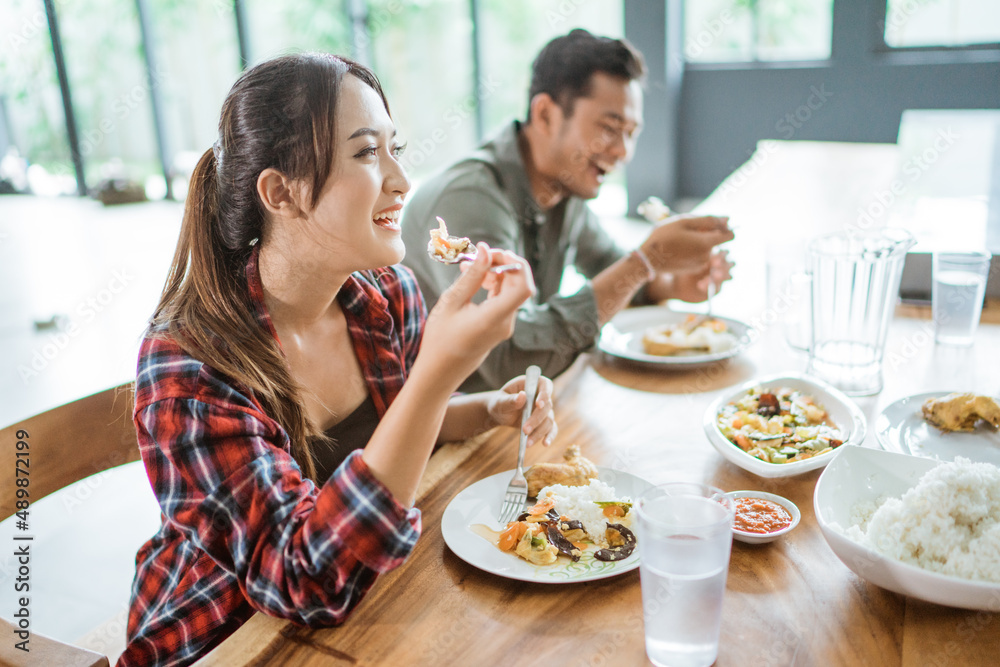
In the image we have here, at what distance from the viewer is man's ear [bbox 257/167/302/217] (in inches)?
41.5

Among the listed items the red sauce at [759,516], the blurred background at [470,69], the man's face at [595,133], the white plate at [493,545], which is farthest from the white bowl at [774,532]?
the blurred background at [470,69]

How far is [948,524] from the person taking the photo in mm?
840

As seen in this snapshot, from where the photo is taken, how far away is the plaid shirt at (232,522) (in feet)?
2.81

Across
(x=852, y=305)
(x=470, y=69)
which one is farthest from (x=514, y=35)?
(x=852, y=305)

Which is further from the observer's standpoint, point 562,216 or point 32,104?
point 32,104

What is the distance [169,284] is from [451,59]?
6.36 meters

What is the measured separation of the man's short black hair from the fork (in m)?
1.13

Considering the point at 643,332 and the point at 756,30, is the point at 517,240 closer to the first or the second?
the point at 643,332

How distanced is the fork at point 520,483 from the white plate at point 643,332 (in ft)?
1.30

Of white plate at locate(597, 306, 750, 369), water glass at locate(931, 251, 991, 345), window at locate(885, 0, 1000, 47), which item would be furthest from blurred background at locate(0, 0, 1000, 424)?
water glass at locate(931, 251, 991, 345)

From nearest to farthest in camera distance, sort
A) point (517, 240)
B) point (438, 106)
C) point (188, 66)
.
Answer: point (517, 240) → point (438, 106) → point (188, 66)

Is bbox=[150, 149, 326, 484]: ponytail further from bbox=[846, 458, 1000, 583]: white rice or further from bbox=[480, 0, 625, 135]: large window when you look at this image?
bbox=[480, 0, 625, 135]: large window

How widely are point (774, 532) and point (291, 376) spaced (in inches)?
26.3

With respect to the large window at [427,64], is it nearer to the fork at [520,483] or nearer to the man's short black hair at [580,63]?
the man's short black hair at [580,63]
